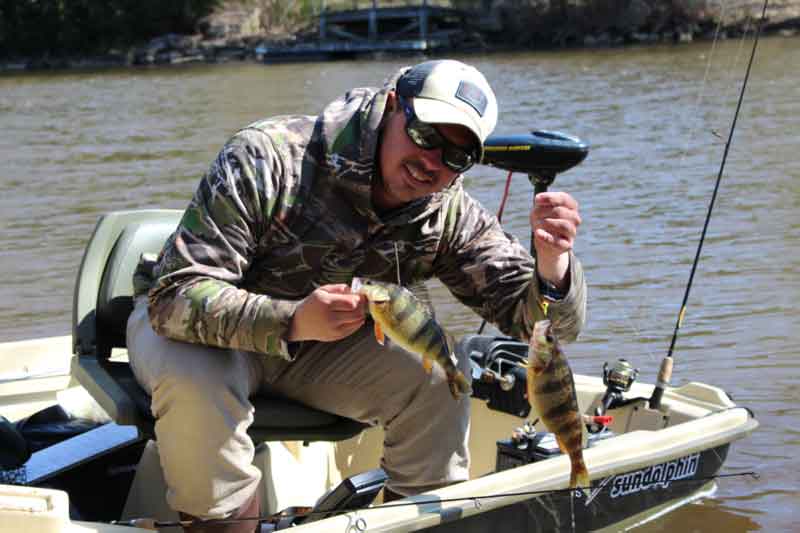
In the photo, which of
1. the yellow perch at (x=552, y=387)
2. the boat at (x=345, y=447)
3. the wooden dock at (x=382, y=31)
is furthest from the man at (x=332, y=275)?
the wooden dock at (x=382, y=31)

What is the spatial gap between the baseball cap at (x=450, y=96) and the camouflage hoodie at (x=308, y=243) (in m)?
0.15

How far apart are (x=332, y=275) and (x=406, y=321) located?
1.67 ft

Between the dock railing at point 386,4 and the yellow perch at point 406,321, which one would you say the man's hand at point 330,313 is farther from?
the dock railing at point 386,4

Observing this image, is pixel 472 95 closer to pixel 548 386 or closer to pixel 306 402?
pixel 548 386

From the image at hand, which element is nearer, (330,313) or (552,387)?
(330,313)

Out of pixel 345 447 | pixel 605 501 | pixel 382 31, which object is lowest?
pixel 382 31

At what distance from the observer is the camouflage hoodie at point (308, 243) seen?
3111mm

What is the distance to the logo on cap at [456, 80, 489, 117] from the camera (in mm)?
3227

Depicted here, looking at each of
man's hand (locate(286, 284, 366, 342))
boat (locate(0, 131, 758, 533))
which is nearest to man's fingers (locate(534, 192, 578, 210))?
man's hand (locate(286, 284, 366, 342))

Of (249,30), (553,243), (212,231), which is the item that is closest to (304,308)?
(212,231)

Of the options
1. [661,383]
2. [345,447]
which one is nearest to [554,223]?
[661,383]

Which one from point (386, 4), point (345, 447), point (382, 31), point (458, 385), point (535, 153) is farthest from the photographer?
point (386, 4)

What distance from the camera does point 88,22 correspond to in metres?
53.8

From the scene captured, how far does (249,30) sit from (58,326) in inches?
1772
